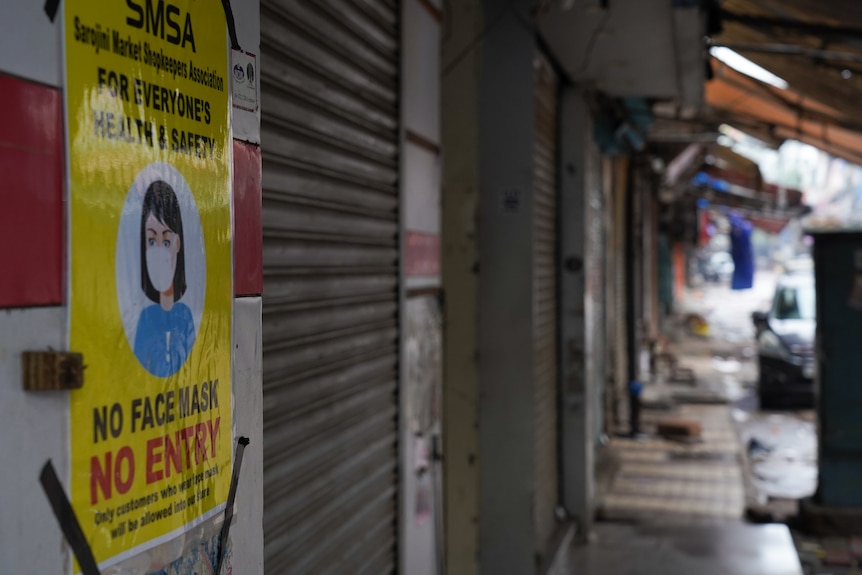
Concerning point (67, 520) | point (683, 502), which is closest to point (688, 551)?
point (683, 502)

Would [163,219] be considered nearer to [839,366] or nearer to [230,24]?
[230,24]

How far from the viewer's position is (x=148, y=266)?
1389 mm

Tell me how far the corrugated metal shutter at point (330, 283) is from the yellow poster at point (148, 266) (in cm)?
52

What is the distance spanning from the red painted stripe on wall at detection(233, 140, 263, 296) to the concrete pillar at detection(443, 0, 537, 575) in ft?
10.5

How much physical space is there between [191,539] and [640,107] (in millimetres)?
8178

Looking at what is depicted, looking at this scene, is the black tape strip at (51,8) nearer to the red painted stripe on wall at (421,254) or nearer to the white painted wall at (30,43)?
the white painted wall at (30,43)

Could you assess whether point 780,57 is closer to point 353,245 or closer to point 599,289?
point 599,289

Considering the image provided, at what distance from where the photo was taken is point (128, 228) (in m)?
1.33

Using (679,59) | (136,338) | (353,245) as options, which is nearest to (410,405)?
(353,245)

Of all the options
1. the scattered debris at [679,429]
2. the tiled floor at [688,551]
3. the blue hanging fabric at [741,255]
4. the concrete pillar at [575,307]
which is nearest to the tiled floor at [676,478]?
the scattered debris at [679,429]

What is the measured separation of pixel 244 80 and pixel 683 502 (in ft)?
23.2

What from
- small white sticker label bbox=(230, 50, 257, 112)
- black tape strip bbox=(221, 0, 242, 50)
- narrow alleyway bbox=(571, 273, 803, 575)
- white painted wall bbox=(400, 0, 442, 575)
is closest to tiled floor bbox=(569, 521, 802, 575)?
narrow alleyway bbox=(571, 273, 803, 575)

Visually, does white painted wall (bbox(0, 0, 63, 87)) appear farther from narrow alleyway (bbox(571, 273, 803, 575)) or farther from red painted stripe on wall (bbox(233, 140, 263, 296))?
narrow alleyway (bbox(571, 273, 803, 575))

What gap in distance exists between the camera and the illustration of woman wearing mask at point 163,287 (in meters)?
1.38
